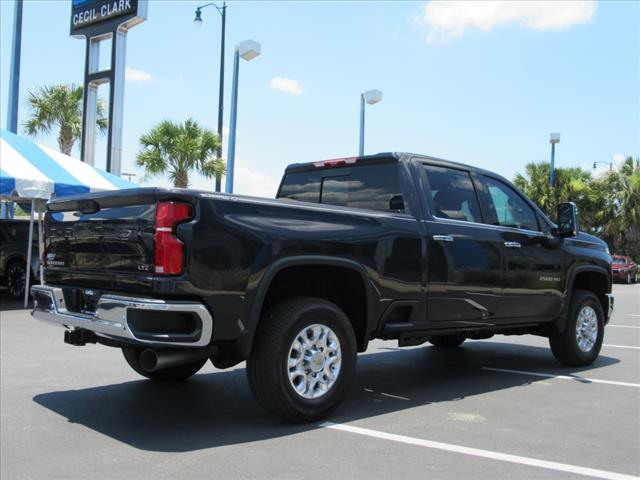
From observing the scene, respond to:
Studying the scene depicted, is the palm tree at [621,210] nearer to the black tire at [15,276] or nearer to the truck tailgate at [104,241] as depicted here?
the black tire at [15,276]

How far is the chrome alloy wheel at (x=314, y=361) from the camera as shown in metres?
4.41

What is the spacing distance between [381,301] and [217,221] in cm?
156

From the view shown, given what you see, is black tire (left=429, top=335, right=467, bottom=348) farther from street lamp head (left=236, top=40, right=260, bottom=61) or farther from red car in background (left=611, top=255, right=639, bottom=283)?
red car in background (left=611, top=255, right=639, bottom=283)

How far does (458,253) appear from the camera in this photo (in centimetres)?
551

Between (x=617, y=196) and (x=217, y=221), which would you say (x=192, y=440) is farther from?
(x=617, y=196)

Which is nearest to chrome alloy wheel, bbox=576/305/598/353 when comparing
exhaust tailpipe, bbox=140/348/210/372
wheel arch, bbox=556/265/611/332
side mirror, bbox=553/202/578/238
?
wheel arch, bbox=556/265/611/332

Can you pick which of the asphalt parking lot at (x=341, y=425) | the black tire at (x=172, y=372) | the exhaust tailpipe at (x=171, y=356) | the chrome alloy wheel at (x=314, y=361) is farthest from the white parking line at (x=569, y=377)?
the exhaust tailpipe at (x=171, y=356)

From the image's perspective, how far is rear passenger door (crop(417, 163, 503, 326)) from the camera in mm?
5359

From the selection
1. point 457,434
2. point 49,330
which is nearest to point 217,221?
point 457,434

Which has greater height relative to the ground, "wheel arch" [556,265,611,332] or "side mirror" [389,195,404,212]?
"side mirror" [389,195,404,212]

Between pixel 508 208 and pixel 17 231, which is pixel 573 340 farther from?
pixel 17 231

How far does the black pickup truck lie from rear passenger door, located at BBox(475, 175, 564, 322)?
2 centimetres

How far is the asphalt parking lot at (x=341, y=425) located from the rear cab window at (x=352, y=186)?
1.67 metres

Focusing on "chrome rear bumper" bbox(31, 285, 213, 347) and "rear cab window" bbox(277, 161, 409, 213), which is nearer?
"chrome rear bumper" bbox(31, 285, 213, 347)
